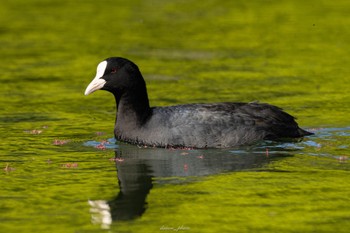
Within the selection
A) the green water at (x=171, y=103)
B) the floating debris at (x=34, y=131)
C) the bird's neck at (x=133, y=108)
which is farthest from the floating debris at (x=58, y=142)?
the bird's neck at (x=133, y=108)

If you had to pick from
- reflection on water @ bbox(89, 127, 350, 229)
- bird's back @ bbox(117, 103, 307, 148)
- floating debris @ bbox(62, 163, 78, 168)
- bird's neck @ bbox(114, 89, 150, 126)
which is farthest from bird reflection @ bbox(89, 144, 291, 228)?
floating debris @ bbox(62, 163, 78, 168)

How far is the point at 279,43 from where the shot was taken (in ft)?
70.2

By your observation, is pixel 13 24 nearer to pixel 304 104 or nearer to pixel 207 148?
pixel 304 104

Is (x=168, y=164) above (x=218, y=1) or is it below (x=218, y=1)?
below

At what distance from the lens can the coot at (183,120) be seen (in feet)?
41.9

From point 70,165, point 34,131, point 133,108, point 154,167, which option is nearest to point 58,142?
point 34,131

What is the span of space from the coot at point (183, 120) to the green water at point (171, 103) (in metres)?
0.20

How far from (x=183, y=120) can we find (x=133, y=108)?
78 centimetres

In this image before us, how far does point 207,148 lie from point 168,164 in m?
0.96

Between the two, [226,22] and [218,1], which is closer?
[226,22]

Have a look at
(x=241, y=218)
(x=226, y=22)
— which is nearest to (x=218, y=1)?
(x=226, y=22)

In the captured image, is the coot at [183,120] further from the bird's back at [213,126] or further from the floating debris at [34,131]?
the floating debris at [34,131]

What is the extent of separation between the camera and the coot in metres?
12.8

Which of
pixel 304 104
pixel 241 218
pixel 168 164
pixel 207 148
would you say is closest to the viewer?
pixel 241 218
